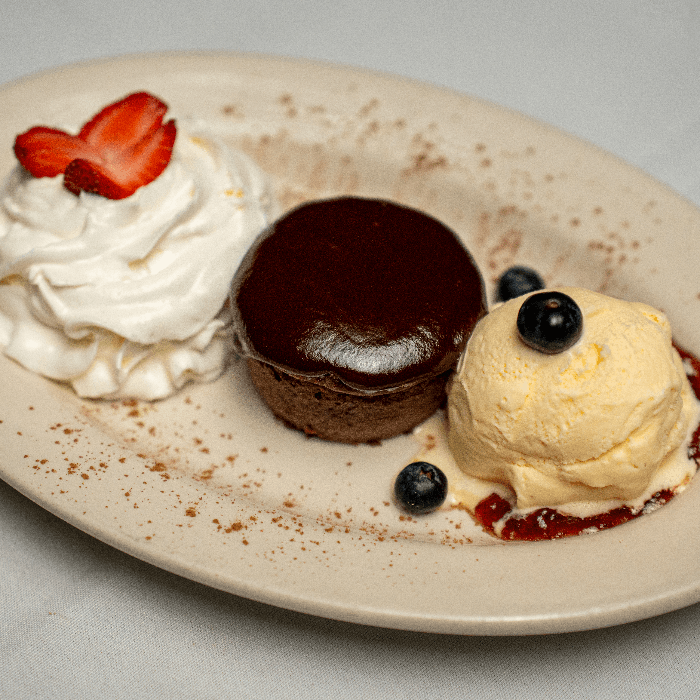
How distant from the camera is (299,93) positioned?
10.8ft

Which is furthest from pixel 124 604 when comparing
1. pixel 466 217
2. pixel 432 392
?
pixel 466 217

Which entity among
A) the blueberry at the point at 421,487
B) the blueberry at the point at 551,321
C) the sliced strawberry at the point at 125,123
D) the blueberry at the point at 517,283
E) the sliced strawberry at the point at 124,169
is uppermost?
the blueberry at the point at 551,321

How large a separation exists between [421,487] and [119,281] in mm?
1104

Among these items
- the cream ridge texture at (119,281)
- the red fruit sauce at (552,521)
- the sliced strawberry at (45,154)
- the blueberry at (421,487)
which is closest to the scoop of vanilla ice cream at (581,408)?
the red fruit sauce at (552,521)

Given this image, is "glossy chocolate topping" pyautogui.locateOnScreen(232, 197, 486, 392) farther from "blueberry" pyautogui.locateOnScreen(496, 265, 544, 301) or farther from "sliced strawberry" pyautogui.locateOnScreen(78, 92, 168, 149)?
"sliced strawberry" pyautogui.locateOnScreen(78, 92, 168, 149)

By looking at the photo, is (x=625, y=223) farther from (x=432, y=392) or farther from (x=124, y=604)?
(x=124, y=604)

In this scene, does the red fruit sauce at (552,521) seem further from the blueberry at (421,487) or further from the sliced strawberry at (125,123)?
the sliced strawberry at (125,123)

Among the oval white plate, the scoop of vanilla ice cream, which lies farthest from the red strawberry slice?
the scoop of vanilla ice cream

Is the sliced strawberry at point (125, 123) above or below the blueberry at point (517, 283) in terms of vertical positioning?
above

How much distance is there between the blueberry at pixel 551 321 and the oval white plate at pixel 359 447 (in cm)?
52

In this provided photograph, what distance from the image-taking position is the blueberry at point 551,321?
2.03 metres

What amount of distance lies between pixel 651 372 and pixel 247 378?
128 centimetres

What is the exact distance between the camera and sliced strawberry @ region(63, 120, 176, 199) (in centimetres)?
246

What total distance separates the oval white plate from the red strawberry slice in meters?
0.42
